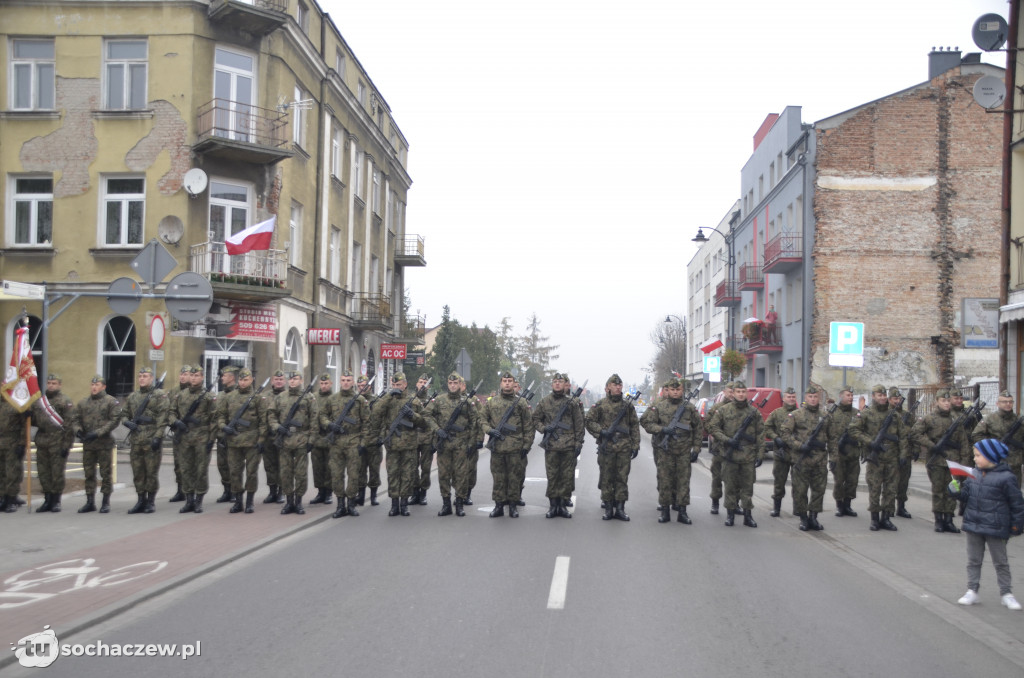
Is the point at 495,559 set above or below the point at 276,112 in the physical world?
below

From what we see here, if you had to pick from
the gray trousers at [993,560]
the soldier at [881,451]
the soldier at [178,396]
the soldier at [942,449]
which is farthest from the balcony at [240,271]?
the gray trousers at [993,560]

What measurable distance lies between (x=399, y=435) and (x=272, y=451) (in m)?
2.08

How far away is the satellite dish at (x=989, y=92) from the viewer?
15359mm

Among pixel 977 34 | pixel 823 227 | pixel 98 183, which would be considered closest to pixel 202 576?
pixel 977 34

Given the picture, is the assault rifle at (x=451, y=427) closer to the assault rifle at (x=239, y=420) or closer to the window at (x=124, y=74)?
the assault rifle at (x=239, y=420)

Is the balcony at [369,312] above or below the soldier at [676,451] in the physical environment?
above

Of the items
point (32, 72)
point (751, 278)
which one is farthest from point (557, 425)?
point (751, 278)

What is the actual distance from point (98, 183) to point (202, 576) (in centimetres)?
→ 1789

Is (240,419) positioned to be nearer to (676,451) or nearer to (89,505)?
(89,505)

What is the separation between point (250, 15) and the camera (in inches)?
912

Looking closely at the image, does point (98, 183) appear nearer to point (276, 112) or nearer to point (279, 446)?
point (276, 112)

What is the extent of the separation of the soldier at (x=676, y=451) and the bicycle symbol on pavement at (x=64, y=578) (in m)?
6.38

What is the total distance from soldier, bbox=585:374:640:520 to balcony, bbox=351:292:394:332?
22295 mm

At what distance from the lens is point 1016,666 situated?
572 cm
